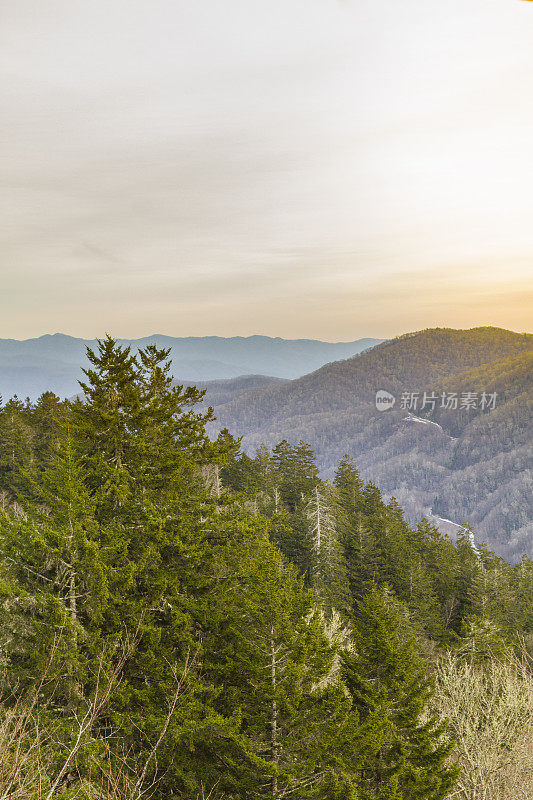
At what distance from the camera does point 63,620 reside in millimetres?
9039

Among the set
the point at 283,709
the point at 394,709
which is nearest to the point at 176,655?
the point at 283,709

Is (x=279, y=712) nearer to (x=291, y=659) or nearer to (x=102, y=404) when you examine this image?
(x=291, y=659)

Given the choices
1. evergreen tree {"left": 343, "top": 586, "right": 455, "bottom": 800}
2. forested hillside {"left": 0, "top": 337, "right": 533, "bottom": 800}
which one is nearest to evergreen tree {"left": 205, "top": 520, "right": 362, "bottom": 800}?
forested hillside {"left": 0, "top": 337, "right": 533, "bottom": 800}

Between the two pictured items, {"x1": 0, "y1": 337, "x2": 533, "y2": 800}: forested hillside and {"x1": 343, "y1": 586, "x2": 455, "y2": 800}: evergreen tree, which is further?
{"x1": 343, "y1": 586, "x2": 455, "y2": 800}: evergreen tree

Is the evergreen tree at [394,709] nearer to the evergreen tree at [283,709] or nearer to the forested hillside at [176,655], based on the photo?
the forested hillside at [176,655]

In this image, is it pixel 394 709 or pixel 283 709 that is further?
pixel 394 709

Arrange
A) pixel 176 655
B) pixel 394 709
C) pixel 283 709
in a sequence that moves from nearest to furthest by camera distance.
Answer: pixel 283 709, pixel 394 709, pixel 176 655

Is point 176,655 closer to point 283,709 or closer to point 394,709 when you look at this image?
point 283,709

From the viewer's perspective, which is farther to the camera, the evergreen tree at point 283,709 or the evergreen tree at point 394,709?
the evergreen tree at point 394,709

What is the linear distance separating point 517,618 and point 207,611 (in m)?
36.1

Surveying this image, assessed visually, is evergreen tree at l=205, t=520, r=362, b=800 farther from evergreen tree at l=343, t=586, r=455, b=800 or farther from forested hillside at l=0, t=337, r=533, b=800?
evergreen tree at l=343, t=586, r=455, b=800

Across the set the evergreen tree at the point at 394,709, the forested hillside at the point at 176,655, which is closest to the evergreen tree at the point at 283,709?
the forested hillside at the point at 176,655

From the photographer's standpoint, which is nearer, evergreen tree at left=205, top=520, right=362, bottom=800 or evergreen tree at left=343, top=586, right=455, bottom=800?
evergreen tree at left=205, top=520, right=362, bottom=800

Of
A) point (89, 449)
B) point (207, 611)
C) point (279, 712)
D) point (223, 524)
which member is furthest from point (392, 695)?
point (89, 449)
